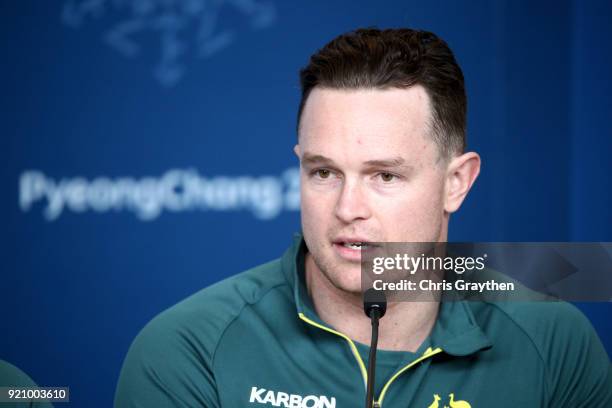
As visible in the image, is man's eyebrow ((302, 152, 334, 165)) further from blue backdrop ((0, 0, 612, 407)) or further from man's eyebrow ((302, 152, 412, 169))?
blue backdrop ((0, 0, 612, 407))

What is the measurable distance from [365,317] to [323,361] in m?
0.11

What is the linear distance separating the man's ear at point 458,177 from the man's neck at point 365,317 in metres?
0.19

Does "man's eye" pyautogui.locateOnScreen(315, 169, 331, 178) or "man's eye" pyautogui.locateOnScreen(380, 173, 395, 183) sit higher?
"man's eye" pyautogui.locateOnScreen(315, 169, 331, 178)

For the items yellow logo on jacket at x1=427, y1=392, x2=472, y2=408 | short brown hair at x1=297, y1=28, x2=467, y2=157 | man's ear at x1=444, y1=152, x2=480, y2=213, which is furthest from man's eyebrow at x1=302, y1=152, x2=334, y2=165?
yellow logo on jacket at x1=427, y1=392, x2=472, y2=408

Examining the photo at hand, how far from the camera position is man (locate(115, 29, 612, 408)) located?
142 centimetres

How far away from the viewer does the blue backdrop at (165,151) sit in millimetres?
2293

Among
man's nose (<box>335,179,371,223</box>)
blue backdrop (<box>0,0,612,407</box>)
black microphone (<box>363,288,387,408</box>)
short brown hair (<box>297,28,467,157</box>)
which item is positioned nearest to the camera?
black microphone (<box>363,288,387,408</box>)

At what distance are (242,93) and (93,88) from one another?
39 cm

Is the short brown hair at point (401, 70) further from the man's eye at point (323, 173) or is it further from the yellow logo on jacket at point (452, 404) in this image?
the yellow logo on jacket at point (452, 404)

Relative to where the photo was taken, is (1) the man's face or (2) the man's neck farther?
(2) the man's neck

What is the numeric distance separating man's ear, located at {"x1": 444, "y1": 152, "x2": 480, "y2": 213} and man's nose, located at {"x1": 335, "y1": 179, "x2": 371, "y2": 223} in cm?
23

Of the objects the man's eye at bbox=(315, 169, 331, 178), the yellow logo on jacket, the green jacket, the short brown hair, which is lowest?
the yellow logo on jacket

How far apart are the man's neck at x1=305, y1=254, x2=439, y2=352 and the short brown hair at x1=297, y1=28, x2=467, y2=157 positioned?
285mm

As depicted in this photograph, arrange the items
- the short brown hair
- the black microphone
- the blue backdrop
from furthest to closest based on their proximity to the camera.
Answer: the blue backdrop < the short brown hair < the black microphone
